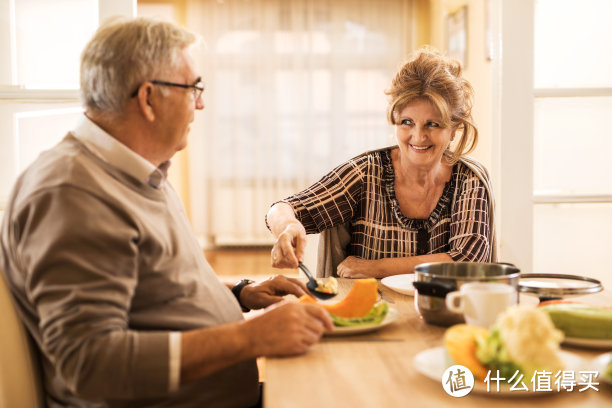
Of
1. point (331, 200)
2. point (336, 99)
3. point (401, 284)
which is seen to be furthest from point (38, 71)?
point (336, 99)

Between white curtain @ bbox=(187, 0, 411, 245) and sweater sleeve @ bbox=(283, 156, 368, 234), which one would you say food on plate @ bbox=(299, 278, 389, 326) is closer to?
sweater sleeve @ bbox=(283, 156, 368, 234)

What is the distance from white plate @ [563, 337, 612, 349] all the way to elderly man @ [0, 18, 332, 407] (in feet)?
1.30

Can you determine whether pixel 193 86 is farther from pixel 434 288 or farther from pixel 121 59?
pixel 434 288

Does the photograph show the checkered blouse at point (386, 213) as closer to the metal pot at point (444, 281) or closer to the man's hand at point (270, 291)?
Result: the man's hand at point (270, 291)

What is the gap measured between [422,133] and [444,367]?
118 centimetres

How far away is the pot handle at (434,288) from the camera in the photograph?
3.65 feet

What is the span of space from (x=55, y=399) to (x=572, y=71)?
1.99 metres

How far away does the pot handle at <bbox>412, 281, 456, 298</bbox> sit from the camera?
3.65 feet

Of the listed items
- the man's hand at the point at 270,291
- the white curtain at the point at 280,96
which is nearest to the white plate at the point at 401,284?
the man's hand at the point at 270,291

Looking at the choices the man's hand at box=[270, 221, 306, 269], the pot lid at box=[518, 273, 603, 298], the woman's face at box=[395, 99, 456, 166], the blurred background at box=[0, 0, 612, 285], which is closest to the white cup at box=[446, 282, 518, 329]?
the pot lid at box=[518, 273, 603, 298]

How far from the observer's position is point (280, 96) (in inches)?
263

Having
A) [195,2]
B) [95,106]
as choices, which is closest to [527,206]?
[95,106]

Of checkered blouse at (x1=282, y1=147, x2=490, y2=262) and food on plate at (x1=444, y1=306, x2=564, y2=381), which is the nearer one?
food on plate at (x1=444, y1=306, x2=564, y2=381)

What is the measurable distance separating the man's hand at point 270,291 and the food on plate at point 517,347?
0.66 m
